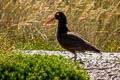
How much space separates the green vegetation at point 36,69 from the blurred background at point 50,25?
3986 mm

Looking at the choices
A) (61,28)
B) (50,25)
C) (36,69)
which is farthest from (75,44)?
(50,25)

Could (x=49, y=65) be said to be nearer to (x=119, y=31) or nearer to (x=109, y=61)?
(x=109, y=61)

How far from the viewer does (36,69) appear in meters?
5.22

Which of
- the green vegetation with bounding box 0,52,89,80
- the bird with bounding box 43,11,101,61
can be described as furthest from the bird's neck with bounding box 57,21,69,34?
the green vegetation with bounding box 0,52,89,80

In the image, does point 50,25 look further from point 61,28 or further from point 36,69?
point 36,69

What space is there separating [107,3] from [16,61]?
6171 millimetres

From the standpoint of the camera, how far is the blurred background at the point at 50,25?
9820mm

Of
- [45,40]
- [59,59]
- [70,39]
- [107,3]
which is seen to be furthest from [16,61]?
[107,3]

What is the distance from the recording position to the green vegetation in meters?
5.12

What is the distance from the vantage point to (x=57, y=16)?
26.2 ft

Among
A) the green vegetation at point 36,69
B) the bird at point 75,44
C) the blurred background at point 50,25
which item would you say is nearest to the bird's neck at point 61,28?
the bird at point 75,44

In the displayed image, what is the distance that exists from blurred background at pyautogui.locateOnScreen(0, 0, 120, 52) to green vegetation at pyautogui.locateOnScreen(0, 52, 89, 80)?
399 centimetres

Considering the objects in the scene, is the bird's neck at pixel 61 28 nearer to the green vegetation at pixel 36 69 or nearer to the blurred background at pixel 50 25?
the blurred background at pixel 50 25

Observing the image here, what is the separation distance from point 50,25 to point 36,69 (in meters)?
5.05
